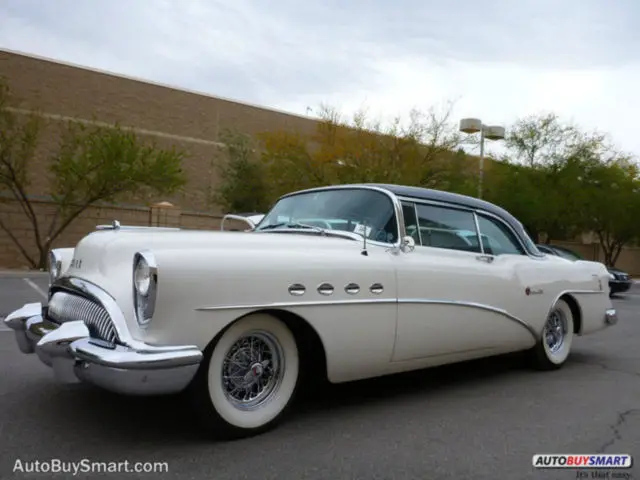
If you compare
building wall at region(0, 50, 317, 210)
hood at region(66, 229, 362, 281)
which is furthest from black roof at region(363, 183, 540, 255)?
building wall at region(0, 50, 317, 210)

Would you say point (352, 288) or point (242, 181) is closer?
point (352, 288)

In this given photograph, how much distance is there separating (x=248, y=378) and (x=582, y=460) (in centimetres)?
190

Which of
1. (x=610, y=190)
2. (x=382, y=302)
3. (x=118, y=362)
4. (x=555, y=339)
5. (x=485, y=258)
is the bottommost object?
(x=555, y=339)

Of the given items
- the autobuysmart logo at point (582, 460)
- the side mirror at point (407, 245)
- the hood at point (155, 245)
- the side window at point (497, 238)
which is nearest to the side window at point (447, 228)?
the side window at point (497, 238)

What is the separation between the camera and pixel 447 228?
4848 mm

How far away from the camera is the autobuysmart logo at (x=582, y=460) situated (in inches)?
130

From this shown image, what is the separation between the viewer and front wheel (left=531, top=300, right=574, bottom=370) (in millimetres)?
5531

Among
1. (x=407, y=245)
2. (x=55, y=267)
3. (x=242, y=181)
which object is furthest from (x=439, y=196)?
(x=242, y=181)

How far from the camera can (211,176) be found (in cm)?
3353

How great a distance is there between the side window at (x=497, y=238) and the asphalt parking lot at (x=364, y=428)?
110 centimetres

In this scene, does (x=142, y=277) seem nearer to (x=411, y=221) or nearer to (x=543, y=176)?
(x=411, y=221)

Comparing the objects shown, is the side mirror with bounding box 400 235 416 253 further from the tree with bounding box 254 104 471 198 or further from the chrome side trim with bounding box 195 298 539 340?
the tree with bounding box 254 104 471 198

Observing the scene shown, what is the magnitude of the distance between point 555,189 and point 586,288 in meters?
21.2

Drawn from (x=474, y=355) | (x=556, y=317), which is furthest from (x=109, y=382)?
(x=556, y=317)
